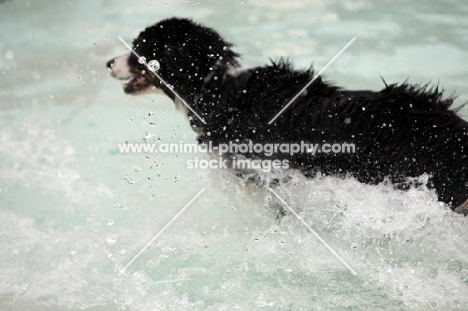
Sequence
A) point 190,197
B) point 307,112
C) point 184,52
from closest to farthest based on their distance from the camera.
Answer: point 307,112 < point 184,52 < point 190,197

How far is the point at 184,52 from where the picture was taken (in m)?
3.75

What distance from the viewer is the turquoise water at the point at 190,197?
3281mm

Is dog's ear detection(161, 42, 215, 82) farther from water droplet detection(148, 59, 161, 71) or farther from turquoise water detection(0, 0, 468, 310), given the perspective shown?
turquoise water detection(0, 0, 468, 310)

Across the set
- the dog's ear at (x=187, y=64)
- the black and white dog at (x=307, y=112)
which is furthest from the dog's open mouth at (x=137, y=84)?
the dog's ear at (x=187, y=64)

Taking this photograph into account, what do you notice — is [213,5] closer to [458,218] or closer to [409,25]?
[409,25]

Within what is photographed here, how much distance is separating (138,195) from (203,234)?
80 centimetres

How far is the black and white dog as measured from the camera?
10.7 ft

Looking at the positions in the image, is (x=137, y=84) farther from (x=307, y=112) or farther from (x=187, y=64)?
(x=307, y=112)

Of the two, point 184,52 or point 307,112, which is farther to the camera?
point 184,52

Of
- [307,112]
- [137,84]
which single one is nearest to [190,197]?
[137,84]

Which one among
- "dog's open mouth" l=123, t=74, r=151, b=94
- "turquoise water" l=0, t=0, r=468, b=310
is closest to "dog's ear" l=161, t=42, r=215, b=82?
"dog's open mouth" l=123, t=74, r=151, b=94

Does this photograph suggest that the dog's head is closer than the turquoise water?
No

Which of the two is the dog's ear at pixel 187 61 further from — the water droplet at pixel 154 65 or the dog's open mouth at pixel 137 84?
the dog's open mouth at pixel 137 84

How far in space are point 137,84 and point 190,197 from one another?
2.97 ft
